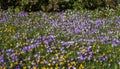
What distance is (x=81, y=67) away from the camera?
5.82m

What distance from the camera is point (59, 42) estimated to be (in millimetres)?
7098

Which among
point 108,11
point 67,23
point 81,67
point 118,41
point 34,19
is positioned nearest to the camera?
point 81,67

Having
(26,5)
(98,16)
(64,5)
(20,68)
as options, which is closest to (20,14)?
(26,5)

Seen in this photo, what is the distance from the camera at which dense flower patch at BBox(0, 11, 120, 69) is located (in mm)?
6125

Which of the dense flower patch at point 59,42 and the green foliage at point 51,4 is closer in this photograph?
the dense flower patch at point 59,42

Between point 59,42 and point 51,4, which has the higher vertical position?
point 59,42

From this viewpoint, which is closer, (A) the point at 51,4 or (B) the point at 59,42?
(B) the point at 59,42

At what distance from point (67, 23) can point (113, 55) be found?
2790 mm

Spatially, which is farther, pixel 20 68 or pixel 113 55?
pixel 113 55

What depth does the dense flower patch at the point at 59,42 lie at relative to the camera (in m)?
6.12

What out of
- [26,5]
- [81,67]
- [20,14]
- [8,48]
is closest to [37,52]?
[8,48]

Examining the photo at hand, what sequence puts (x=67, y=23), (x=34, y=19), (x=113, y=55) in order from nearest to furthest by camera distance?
(x=113, y=55)
(x=67, y=23)
(x=34, y=19)

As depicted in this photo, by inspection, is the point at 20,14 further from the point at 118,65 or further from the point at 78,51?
the point at 118,65

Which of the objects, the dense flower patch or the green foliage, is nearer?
the dense flower patch
